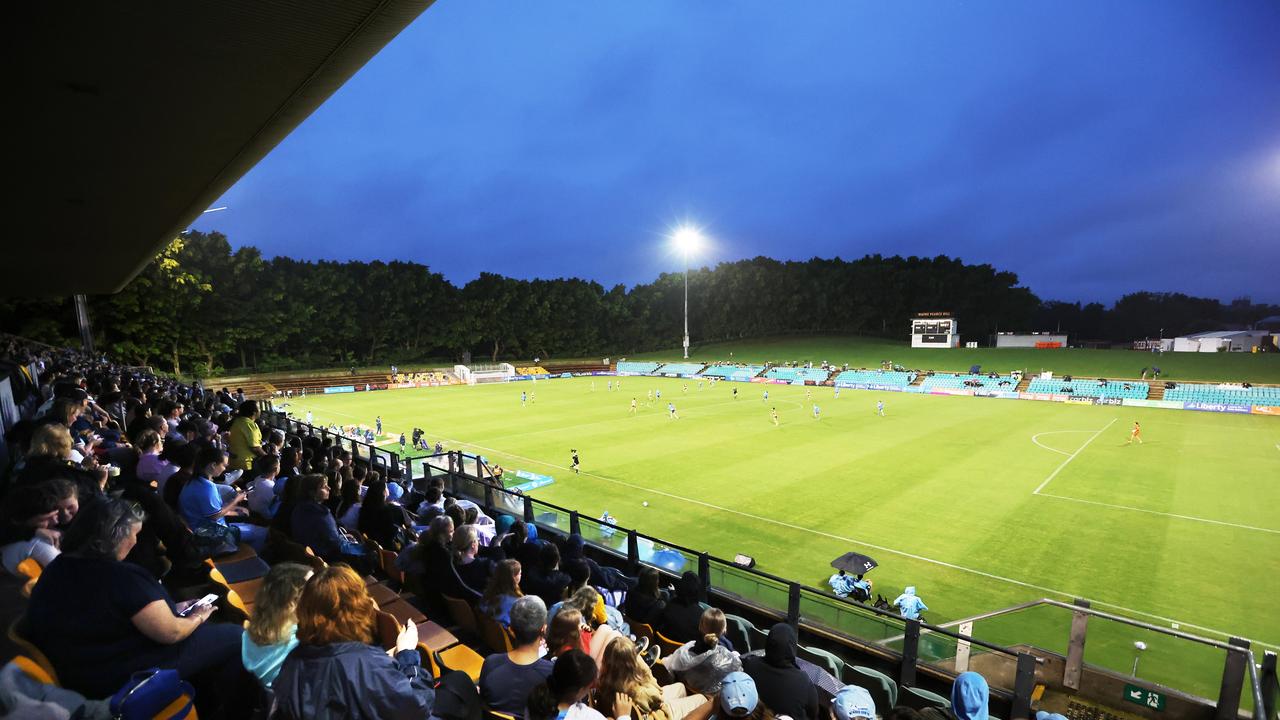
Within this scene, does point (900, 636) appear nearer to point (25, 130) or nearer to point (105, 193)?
point (25, 130)

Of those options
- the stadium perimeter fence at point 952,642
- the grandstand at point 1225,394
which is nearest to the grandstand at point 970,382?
the grandstand at point 1225,394

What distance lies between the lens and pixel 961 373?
192 feet

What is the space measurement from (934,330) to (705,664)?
261 ft

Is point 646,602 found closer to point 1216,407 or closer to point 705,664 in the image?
point 705,664

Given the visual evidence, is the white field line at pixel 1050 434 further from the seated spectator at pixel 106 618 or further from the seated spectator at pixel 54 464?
the seated spectator at pixel 54 464

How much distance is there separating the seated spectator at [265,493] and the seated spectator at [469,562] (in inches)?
120

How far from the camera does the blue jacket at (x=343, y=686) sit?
89.4 inches

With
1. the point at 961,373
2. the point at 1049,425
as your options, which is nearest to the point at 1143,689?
the point at 1049,425

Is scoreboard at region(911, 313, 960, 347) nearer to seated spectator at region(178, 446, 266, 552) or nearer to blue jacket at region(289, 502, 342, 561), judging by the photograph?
blue jacket at region(289, 502, 342, 561)

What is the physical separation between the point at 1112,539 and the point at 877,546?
21.8ft

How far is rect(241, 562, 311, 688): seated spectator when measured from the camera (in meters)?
2.66

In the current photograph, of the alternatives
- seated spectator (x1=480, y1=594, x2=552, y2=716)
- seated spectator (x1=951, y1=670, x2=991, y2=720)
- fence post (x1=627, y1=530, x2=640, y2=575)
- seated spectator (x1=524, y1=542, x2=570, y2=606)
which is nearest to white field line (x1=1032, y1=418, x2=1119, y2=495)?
fence post (x1=627, y1=530, x2=640, y2=575)

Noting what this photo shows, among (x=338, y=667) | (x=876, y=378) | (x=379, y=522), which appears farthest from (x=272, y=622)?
(x=876, y=378)

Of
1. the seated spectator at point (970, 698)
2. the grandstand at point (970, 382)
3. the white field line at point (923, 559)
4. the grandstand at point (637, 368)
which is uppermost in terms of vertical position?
the seated spectator at point (970, 698)
